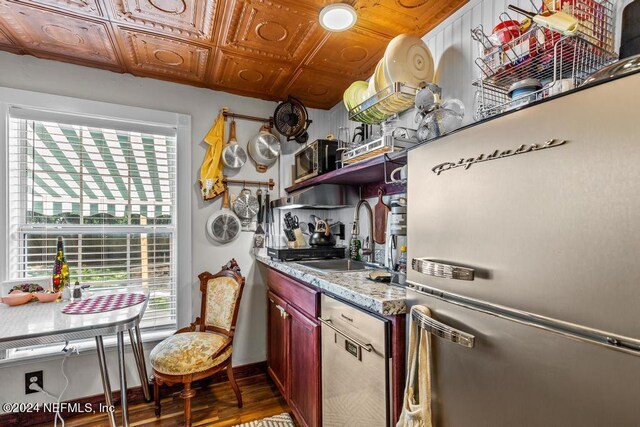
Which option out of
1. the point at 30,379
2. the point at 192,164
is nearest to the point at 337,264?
the point at 192,164

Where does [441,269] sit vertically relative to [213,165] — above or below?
below

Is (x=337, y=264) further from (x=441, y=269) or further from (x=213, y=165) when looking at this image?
(x=441, y=269)

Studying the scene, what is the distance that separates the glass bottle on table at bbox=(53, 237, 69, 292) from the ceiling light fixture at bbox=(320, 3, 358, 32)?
204 cm

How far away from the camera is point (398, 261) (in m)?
1.50

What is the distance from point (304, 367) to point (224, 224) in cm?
131

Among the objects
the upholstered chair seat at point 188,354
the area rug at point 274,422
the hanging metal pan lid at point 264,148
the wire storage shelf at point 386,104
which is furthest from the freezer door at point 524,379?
the hanging metal pan lid at point 264,148

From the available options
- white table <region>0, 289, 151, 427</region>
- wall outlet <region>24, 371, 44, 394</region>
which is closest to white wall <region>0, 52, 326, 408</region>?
wall outlet <region>24, 371, 44, 394</region>

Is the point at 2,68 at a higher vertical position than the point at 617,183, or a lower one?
higher

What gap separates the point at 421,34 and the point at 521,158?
55.3 inches

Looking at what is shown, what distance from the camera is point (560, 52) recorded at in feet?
3.29

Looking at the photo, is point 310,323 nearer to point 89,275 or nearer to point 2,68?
point 89,275

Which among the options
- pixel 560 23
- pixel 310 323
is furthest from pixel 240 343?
pixel 560 23

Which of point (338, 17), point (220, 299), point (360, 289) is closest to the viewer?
point (360, 289)

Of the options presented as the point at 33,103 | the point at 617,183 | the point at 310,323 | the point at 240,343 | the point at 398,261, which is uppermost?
the point at 33,103
